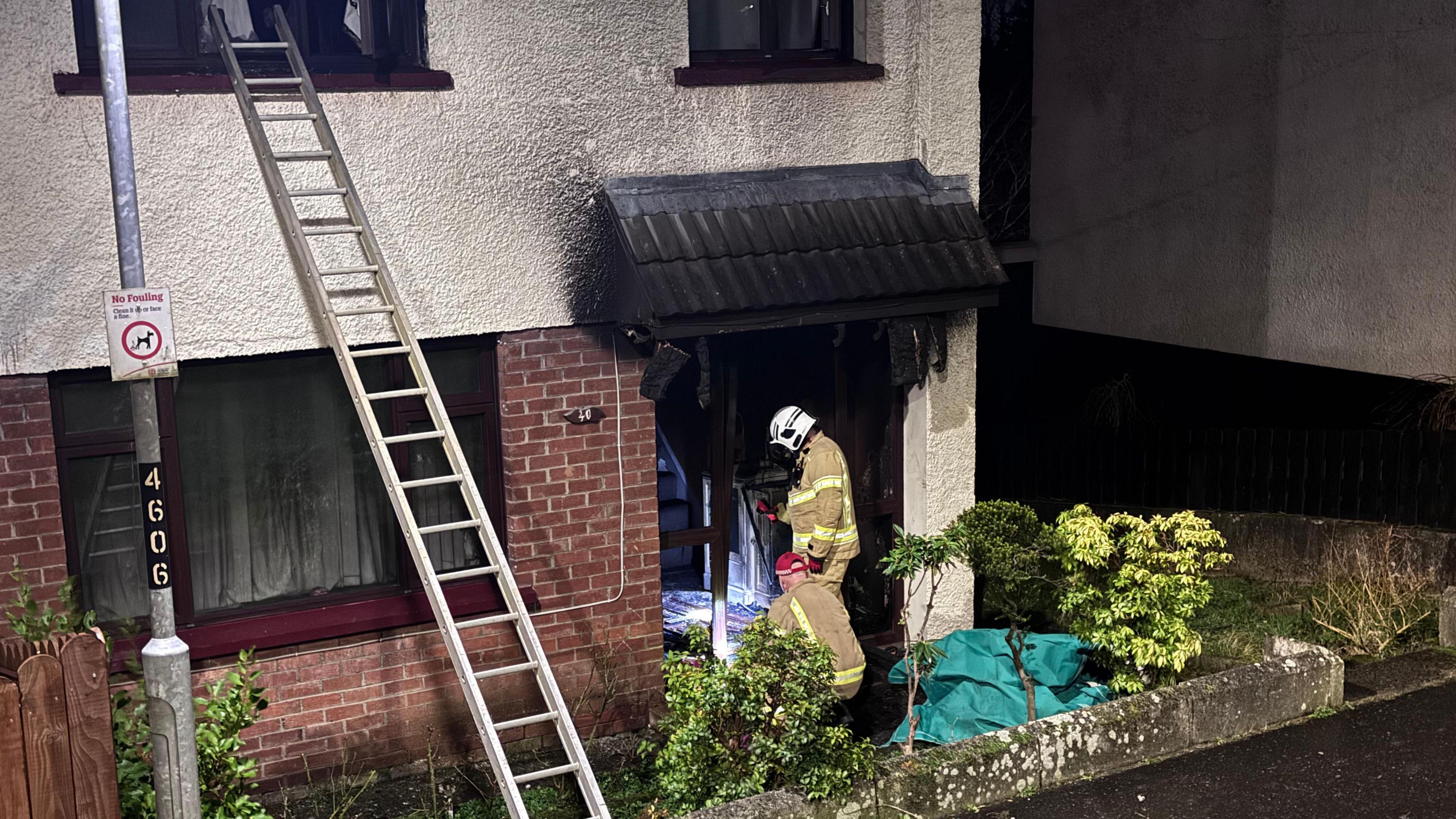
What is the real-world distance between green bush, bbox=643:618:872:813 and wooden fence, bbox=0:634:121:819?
2.26m

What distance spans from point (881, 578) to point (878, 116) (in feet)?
9.69

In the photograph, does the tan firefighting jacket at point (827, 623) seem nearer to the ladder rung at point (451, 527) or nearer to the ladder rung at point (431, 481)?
the ladder rung at point (451, 527)

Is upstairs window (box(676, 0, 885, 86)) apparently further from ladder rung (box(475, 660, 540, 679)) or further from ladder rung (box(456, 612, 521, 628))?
ladder rung (box(475, 660, 540, 679))

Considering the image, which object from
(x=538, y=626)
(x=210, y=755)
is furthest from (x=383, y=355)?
(x=210, y=755)

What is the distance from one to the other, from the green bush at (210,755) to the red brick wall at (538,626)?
138 centimetres

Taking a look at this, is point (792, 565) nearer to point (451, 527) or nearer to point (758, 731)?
point (758, 731)

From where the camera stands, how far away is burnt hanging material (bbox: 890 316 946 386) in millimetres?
7723

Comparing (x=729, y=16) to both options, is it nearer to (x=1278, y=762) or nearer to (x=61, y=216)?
(x=61, y=216)

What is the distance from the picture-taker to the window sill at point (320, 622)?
6414 millimetres

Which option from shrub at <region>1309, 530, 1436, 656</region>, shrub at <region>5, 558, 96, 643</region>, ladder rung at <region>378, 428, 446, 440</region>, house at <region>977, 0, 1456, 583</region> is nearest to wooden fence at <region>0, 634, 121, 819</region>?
shrub at <region>5, 558, 96, 643</region>

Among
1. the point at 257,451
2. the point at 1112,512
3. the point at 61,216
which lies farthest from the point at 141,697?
the point at 1112,512

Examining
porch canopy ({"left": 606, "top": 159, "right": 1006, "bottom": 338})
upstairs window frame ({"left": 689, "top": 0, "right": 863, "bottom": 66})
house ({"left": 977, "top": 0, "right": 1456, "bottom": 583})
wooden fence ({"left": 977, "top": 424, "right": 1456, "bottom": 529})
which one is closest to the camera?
porch canopy ({"left": 606, "top": 159, "right": 1006, "bottom": 338})

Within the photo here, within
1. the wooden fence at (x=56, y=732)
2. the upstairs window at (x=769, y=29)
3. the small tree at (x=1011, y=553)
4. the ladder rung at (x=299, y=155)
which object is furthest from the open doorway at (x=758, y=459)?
the wooden fence at (x=56, y=732)

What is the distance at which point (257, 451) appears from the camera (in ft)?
21.8
